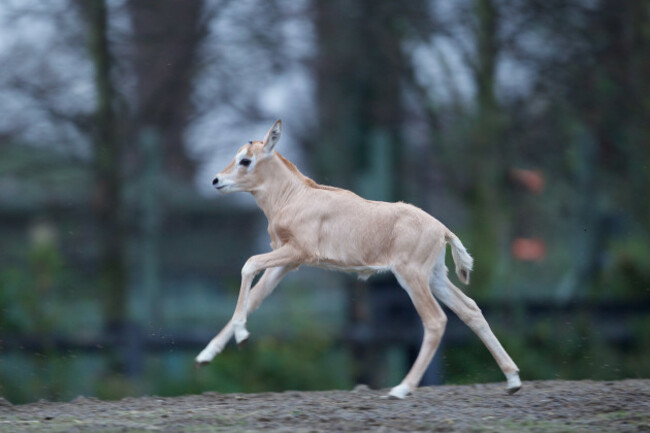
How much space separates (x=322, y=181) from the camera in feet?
30.6

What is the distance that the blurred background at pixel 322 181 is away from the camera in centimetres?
884

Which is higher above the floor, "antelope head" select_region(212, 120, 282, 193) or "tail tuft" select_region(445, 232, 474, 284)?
"antelope head" select_region(212, 120, 282, 193)

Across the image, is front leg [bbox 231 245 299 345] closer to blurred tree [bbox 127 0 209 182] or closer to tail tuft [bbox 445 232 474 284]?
tail tuft [bbox 445 232 474 284]

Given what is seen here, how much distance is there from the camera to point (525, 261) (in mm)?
9477

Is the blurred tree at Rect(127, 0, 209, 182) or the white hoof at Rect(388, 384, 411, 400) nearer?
the white hoof at Rect(388, 384, 411, 400)

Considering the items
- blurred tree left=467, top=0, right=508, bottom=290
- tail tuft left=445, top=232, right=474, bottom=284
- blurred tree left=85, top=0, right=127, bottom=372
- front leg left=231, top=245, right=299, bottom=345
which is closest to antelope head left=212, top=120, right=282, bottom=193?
front leg left=231, top=245, right=299, bottom=345

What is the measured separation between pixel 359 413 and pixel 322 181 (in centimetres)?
416

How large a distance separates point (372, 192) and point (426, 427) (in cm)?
448

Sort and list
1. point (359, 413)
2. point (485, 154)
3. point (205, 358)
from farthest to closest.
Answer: point (485, 154), point (205, 358), point (359, 413)

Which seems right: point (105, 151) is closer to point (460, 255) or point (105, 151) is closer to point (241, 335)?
point (241, 335)

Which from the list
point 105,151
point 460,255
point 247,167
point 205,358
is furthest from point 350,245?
point 105,151

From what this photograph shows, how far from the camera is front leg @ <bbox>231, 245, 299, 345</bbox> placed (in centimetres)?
620

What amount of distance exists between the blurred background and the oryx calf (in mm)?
2287

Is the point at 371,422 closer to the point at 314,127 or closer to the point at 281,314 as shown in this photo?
the point at 281,314
